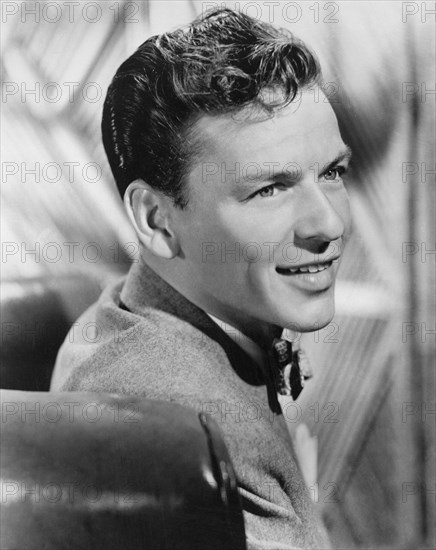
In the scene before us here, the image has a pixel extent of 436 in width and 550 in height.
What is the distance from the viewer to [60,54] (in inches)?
43.0

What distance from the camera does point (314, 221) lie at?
101 centimetres

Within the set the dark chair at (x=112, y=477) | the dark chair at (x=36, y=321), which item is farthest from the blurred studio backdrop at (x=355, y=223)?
the dark chair at (x=112, y=477)

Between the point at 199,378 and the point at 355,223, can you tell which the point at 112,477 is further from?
the point at 355,223

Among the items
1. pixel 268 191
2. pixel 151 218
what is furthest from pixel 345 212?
pixel 151 218

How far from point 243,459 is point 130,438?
0.73 feet

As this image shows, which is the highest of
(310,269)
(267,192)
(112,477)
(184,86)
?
(184,86)

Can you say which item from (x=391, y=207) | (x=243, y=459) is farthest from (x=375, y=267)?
(x=243, y=459)

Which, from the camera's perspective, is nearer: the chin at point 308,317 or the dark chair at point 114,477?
the dark chair at point 114,477

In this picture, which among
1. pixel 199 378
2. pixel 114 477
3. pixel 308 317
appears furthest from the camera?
pixel 308 317

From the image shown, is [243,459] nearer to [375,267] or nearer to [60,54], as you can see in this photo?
[375,267]

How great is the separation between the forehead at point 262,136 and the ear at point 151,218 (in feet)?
0.33

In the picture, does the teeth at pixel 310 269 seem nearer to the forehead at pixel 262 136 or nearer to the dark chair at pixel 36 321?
the forehead at pixel 262 136

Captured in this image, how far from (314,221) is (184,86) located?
265mm

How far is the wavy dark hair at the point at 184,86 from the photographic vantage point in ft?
3.15
